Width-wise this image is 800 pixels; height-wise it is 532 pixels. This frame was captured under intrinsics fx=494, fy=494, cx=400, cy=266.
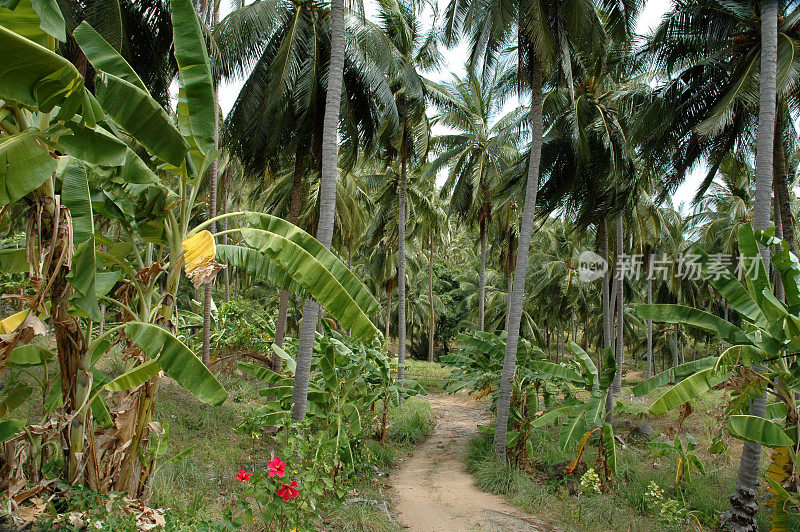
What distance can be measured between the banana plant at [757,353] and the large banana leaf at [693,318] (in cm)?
1

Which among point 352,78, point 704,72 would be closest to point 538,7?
point 352,78

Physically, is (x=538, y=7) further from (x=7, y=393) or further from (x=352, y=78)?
(x=7, y=393)

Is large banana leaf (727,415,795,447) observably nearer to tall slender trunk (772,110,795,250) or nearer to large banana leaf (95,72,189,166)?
tall slender trunk (772,110,795,250)

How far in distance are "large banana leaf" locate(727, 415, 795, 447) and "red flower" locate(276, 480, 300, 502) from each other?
5720mm

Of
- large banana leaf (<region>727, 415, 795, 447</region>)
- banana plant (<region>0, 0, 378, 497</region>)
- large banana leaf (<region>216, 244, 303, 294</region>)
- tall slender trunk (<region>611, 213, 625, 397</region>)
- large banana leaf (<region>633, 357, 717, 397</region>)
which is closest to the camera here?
banana plant (<region>0, 0, 378, 497</region>)

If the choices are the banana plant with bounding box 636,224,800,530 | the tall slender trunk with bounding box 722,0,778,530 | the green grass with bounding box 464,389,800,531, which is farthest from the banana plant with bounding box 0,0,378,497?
the tall slender trunk with bounding box 722,0,778,530

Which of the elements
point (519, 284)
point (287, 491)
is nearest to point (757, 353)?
point (519, 284)

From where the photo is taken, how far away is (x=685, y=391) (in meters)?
6.82

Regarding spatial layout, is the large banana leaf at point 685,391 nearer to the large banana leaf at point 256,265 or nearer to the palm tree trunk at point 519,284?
the palm tree trunk at point 519,284

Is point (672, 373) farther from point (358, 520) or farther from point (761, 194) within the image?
point (358, 520)

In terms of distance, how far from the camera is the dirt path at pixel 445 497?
731 cm

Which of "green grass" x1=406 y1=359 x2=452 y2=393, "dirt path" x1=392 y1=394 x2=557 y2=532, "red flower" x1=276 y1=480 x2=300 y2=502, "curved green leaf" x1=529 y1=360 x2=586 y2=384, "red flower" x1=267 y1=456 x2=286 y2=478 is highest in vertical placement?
"curved green leaf" x1=529 y1=360 x2=586 y2=384

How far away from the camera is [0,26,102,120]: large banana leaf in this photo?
2.97m

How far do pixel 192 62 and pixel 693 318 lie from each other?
7.44 meters
